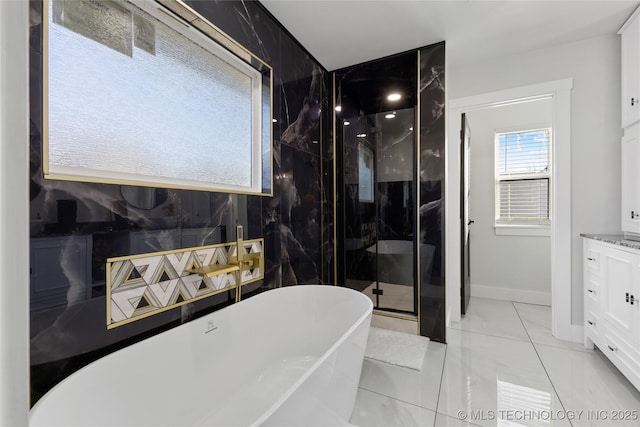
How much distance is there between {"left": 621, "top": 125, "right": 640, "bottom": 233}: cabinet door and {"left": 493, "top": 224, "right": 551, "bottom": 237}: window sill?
1178 millimetres

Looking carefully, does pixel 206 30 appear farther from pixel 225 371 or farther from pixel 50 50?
pixel 225 371

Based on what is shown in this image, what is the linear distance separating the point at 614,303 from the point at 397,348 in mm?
1491

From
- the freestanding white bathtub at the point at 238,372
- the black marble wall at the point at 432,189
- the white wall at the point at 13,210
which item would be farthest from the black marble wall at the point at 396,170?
the white wall at the point at 13,210

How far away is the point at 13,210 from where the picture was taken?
167mm

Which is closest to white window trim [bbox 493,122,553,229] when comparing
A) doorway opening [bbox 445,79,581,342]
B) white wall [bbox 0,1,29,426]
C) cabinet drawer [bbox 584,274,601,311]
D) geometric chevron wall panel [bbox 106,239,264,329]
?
doorway opening [bbox 445,79,581,342]

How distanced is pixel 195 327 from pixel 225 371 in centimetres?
32

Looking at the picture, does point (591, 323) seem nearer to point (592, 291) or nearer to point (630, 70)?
point (592, 291)

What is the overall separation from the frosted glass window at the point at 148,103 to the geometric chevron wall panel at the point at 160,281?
373mm

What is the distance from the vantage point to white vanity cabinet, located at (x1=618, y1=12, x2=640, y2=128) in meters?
2.04

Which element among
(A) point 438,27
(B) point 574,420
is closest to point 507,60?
(A) point 438,27

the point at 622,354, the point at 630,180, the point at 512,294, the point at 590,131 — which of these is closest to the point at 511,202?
the point at 512,294

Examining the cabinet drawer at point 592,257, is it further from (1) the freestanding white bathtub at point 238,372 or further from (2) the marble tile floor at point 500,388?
(1) the freestanding white bathtub at point 238,372

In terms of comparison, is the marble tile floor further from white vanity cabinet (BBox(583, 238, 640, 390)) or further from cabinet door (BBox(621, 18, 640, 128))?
cabinet door (BBox(621, 18, 640, 128))

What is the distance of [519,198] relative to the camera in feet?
11.6
